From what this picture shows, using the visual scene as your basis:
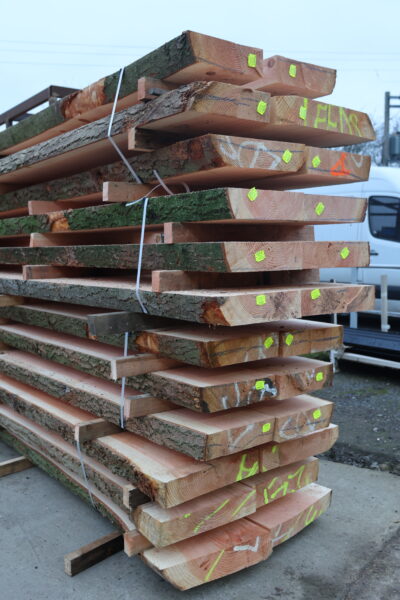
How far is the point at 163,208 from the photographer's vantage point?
9.07 ft

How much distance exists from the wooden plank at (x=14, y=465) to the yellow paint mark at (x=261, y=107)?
319 centimetres

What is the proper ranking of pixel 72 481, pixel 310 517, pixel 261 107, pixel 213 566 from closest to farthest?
pixel 261 107
pixel 213 566
pixel 310 517
pixel 72 481

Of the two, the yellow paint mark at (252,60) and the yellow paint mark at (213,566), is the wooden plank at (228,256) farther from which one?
the yellow paint mark at (213,566)

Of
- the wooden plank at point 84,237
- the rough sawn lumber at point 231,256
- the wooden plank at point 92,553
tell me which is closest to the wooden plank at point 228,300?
the rough sawn lumber at point 231,256

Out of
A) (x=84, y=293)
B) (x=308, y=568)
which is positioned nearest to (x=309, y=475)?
(x=308, y=568)

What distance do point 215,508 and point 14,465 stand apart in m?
2.11

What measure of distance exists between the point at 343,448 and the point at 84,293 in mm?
2662

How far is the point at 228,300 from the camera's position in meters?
2.35

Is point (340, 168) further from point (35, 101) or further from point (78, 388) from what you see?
point (35, 101)

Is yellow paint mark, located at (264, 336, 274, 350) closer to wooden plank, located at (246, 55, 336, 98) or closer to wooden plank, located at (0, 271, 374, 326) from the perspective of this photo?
wooden plank, located at (0, 271, 374, 326)

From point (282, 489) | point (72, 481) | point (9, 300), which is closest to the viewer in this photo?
point (282, 489)

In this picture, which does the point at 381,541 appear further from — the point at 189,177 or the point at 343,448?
the point at 189,177

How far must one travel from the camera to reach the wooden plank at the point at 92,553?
2.85 metres

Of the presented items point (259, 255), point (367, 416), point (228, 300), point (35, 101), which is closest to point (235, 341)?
point (228, 300)
